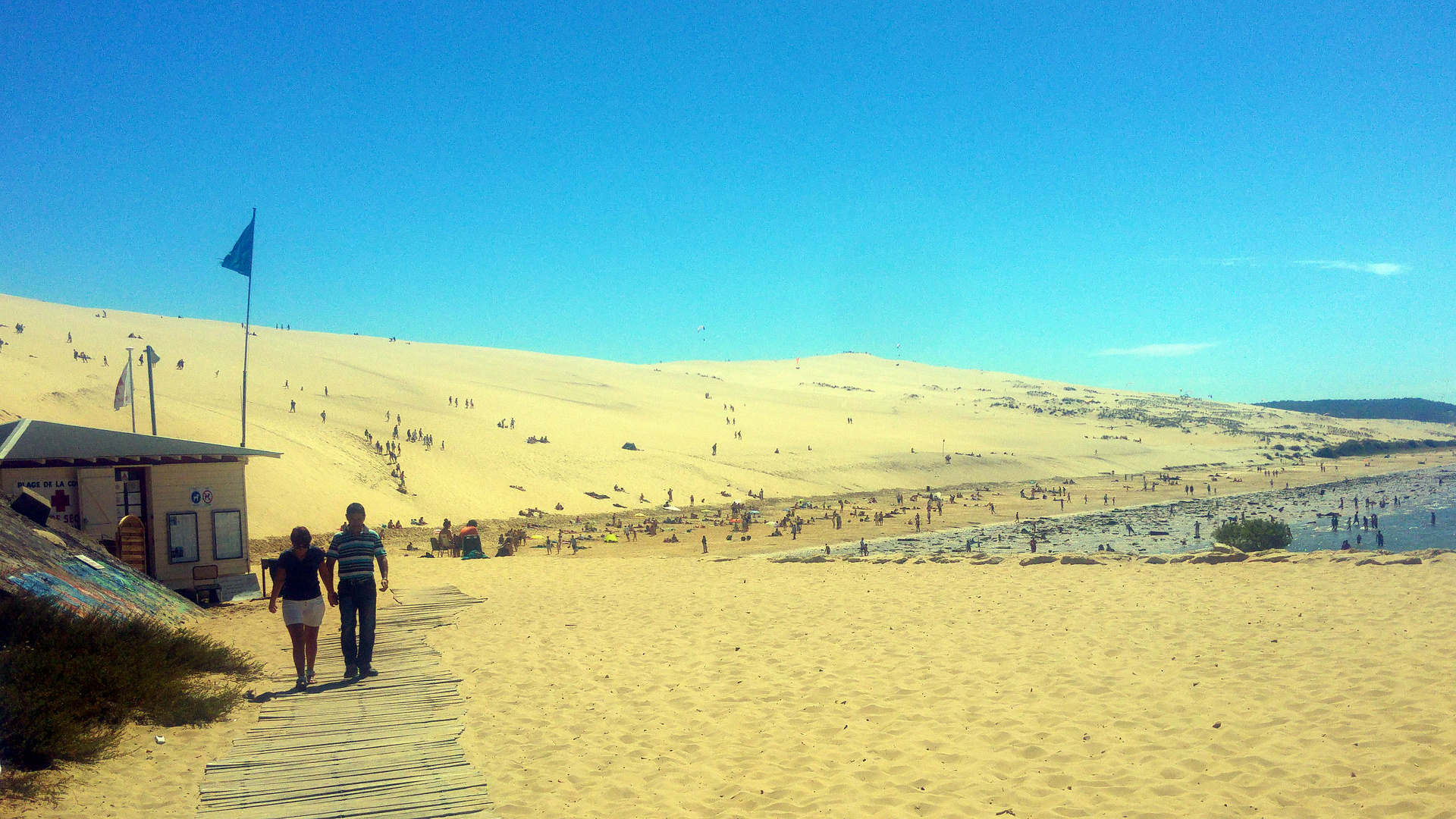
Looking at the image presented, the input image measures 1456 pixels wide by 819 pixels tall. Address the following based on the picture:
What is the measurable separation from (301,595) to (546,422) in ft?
151

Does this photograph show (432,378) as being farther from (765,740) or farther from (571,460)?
(765,740)

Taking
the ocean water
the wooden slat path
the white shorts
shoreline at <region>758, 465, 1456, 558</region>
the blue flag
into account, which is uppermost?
the blue flag

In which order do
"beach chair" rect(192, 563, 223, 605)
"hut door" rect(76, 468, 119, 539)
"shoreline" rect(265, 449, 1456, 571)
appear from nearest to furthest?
"hut door" rect(76, 468, 119, 539) < "beach chair" rect(192, 563, 223, 605) < "shoreline" rect(265, 449, 1456, 571)

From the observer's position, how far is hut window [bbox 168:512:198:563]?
13281 mm

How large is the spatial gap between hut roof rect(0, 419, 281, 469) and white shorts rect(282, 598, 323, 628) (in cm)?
712

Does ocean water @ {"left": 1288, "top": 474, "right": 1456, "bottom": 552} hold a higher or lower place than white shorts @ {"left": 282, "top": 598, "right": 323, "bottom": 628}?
lower

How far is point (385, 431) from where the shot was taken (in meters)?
41.9

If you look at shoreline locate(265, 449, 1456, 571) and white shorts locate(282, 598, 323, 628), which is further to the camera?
shoreline locate(265, 449, 1456, 571)

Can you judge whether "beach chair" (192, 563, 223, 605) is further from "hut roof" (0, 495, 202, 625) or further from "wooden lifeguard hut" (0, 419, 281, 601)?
"hut roof" (0, 495, 202, 625)

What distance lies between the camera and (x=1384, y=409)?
5753 inches

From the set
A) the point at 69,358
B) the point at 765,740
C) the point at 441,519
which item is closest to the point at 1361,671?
the point at 765,740

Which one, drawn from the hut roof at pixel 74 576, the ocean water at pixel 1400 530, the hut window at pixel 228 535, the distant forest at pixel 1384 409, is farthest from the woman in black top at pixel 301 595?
the distant forest at pixel 1384 409

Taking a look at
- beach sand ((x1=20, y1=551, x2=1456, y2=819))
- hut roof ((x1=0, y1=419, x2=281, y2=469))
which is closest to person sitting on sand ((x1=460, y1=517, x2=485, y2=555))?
hut roof ((x1=0, y1=419, x2=281, y2=469))

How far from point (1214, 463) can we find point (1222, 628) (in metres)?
61.2
